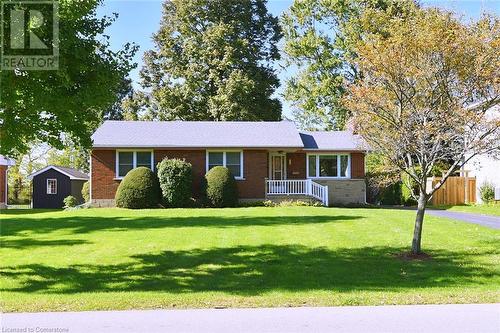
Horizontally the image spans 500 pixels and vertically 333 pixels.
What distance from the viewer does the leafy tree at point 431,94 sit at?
11.4m

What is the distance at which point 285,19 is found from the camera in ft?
147

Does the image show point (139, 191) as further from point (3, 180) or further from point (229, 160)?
point (3, 180)

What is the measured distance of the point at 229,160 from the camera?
1095 inches

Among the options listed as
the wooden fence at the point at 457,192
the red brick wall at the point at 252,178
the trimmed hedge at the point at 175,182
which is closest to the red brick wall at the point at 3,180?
the trimmed hedge at the point at 175,182

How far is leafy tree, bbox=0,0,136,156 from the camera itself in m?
9.60

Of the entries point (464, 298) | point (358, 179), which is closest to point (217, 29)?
point (358, 179)

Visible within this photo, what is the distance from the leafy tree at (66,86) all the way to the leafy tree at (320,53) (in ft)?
106

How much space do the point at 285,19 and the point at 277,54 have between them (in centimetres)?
310

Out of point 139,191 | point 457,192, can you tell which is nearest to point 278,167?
point 139,191

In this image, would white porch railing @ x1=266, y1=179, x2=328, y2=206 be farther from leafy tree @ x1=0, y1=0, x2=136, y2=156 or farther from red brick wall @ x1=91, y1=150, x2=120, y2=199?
leafy tree @ x1=0, y1=0, x2=136, y2=156

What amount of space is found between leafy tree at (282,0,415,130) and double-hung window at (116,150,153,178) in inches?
757

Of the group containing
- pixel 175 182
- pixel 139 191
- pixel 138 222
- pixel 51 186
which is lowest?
pixel 138 222

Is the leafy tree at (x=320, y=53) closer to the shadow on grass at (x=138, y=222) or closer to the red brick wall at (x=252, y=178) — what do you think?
the red brick wall at (x=252, y=178)

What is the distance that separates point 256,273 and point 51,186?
1229 inches
